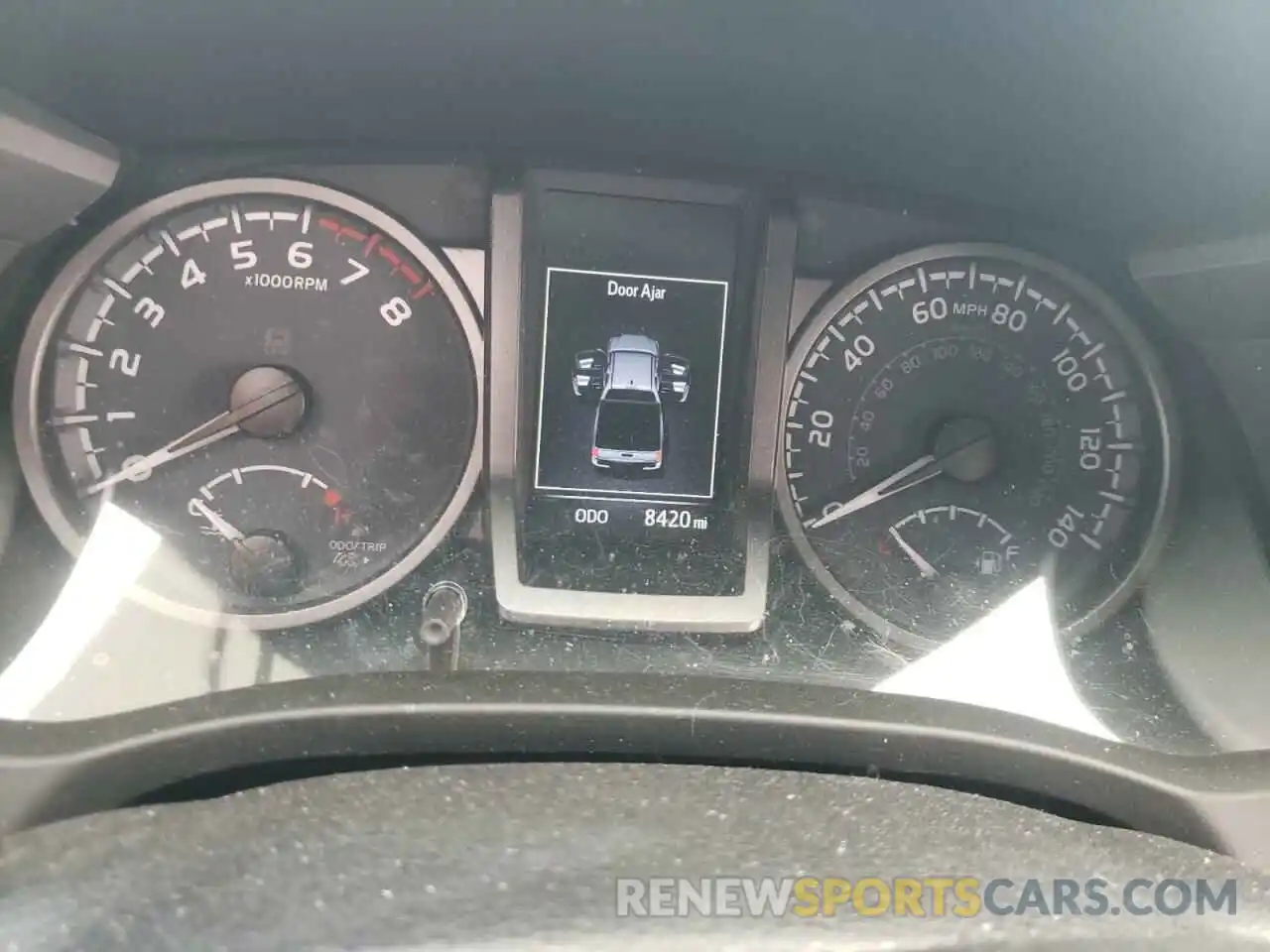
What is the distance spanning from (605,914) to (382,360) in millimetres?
1173

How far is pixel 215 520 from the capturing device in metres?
1.91

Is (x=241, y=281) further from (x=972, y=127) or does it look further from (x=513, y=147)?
(x=972, y=127)

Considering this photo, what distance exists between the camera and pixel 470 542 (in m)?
1.94

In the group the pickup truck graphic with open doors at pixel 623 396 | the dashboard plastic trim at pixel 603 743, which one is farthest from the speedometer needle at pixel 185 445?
the dashboard plastic trim at pixel 603 743

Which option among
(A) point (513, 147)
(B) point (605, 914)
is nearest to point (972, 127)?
(A) point (513, 147)

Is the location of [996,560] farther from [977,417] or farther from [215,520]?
[215,520]

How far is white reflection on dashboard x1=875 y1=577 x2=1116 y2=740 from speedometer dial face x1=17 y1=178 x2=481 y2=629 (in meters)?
0.74

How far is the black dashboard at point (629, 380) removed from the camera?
1689 mm

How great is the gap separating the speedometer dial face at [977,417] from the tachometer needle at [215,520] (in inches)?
33.1

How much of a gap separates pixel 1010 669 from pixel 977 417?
1.39ft

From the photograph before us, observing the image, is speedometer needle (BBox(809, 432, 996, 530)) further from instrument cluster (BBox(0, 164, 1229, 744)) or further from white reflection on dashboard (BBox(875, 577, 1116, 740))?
white reflection on dashboard (BBox(875, 577, 1116, 740))

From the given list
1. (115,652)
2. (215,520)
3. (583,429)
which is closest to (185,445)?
(215,520)

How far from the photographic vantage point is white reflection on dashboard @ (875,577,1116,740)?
5.49 ft

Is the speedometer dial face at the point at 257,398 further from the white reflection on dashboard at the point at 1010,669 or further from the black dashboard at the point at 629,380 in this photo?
the white reflection on dashboard at the point at 1010,669
